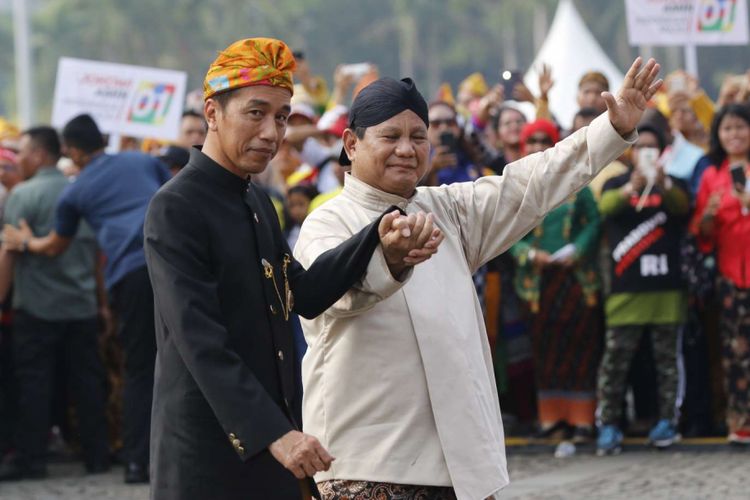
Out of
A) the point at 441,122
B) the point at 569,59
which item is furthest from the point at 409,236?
the point at 569,59

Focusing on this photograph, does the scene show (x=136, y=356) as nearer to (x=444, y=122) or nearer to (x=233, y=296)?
(x=444, y=122)

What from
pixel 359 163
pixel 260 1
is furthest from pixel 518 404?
pixel 260 1

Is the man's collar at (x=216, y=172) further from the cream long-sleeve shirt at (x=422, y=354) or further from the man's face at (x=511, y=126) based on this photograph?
the man's face at (x=511, y=126)

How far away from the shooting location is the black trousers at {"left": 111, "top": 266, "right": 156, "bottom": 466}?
9445 millimetres

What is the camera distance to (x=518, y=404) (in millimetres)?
10781

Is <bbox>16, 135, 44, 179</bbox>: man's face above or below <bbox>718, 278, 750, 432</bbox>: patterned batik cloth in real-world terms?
above

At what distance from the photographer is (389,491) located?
4.46m

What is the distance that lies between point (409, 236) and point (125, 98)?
8073mm

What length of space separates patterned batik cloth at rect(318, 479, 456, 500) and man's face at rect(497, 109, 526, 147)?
6114 mm

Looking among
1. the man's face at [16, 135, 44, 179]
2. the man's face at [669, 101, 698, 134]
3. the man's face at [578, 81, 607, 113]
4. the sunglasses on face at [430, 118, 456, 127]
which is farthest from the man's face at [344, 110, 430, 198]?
the man's face at [669, 101, 698, 134]

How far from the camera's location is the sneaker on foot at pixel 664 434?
376 inches

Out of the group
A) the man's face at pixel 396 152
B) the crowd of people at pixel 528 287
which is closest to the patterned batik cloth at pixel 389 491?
the man's face at pixel 396 152

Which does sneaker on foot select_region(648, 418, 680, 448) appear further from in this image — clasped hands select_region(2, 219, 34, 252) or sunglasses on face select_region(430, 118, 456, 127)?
clasped hands select_region(2, 219, 34, 252)

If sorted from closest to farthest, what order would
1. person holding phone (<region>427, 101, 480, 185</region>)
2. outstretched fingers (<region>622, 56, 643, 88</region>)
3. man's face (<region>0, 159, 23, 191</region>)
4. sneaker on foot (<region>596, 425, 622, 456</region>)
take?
outstretched fingers (<region>622, 56, 643, 88</region>), sneaker on foot (<region>596, 425, 622, 456</region>), person holding phone (<region>427, 101, 480, 185</region>), man's face (<region>0, 159, 23, 191</region>)
